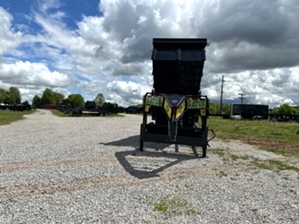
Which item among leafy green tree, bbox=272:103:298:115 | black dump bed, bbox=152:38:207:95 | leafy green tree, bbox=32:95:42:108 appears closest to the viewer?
black dump bed, bbox=152:38:207:95

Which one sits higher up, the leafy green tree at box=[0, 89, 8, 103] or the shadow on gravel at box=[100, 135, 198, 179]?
the leafy green tree at box=[0, 89, 8, 103]

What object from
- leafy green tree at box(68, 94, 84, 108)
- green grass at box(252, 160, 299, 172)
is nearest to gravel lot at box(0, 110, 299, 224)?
green grass at box(252, 160, 299, 172)

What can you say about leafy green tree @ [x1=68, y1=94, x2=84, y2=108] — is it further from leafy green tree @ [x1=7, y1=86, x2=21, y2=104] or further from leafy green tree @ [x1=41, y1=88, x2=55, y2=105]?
leafy green tree @ [x1=7, y1=86, x2=21, y2=104]

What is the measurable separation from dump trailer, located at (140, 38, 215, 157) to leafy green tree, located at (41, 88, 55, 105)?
358 ft

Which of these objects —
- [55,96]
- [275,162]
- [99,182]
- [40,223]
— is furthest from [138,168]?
[55,96]

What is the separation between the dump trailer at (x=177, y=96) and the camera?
7.26 metres

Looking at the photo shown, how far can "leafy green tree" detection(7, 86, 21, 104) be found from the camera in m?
97.1

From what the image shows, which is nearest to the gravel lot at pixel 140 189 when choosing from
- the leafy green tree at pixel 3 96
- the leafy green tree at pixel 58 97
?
the leafy green tree at pixel 3 96

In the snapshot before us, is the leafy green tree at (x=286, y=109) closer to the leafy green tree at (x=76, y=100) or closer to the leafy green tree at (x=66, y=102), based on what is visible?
the leafy green tree at (x=76, y=100)

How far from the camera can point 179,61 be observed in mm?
8680

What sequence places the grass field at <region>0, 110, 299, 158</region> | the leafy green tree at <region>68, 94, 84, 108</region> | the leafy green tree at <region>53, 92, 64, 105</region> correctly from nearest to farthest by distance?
the grass field at <region>0, 110, 299, 158</region> < the leafy green tree at <region>68, 94, 84, 108</region> < the leafy green tree at <region>53, 92, 64, 105</region>

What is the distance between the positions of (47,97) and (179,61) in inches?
4408

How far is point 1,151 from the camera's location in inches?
296

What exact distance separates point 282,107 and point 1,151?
3922 inches
